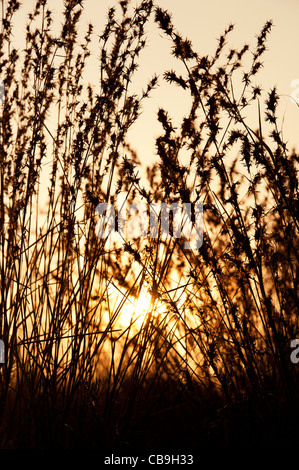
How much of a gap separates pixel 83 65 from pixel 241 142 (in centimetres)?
83

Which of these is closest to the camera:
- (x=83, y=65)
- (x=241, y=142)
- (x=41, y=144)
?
(x=241, y=142)

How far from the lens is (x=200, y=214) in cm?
174

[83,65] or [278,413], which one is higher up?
[83,65]

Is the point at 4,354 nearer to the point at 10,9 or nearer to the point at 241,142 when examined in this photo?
the point at 241,142

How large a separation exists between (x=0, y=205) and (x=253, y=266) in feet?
3.19

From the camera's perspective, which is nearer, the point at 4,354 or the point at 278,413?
the point at 278,413

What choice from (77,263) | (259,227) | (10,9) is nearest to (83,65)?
(10,9)

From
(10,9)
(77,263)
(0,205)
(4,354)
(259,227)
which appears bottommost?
(4,354)

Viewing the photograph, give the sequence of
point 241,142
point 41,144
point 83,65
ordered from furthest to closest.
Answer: point 83,65
point 41,144
point 241,142

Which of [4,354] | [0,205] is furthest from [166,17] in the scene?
[4,354]

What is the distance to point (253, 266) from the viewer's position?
5.05 ft
